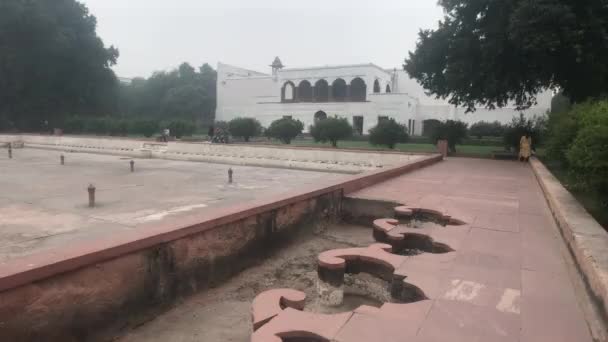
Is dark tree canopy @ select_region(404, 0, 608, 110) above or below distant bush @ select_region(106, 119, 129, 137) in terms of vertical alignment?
above

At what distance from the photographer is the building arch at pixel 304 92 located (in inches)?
1628

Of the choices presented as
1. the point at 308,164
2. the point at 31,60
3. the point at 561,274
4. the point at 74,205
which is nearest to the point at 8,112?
the point at 31,60

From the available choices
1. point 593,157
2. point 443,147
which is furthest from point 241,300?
point 443,147

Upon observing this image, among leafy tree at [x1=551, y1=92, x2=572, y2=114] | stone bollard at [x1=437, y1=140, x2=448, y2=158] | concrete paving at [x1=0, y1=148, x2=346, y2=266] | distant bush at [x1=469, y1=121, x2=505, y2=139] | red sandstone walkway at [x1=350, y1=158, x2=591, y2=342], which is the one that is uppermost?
leafy tree at [x1=551, y1=92, x2=572, y2=114]

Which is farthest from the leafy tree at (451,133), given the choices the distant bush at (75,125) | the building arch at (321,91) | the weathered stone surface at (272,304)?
the distant bush at (75,125)

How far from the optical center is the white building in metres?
34.3

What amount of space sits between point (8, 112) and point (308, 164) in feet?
96.1

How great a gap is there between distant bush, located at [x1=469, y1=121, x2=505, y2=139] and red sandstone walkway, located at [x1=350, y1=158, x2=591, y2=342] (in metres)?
28.3

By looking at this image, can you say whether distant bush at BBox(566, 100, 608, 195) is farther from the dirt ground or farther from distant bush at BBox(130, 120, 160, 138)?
distant bush at BBox(130, 120, 160, 138)

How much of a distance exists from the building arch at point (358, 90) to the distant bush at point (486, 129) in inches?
413

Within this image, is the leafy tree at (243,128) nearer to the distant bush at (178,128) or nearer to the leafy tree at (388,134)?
the distant bush at (178,128)

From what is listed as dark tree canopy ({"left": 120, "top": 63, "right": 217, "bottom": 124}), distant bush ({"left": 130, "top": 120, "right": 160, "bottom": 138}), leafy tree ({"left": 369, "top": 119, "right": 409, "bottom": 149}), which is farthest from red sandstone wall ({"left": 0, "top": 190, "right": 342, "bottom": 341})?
dark tree canopy ({"left": 120, "top": 63, "right": 217, "bottom": 124})

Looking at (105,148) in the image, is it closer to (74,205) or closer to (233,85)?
(74,205)

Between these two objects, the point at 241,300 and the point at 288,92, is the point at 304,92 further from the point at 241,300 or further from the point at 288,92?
the point at 241,300
